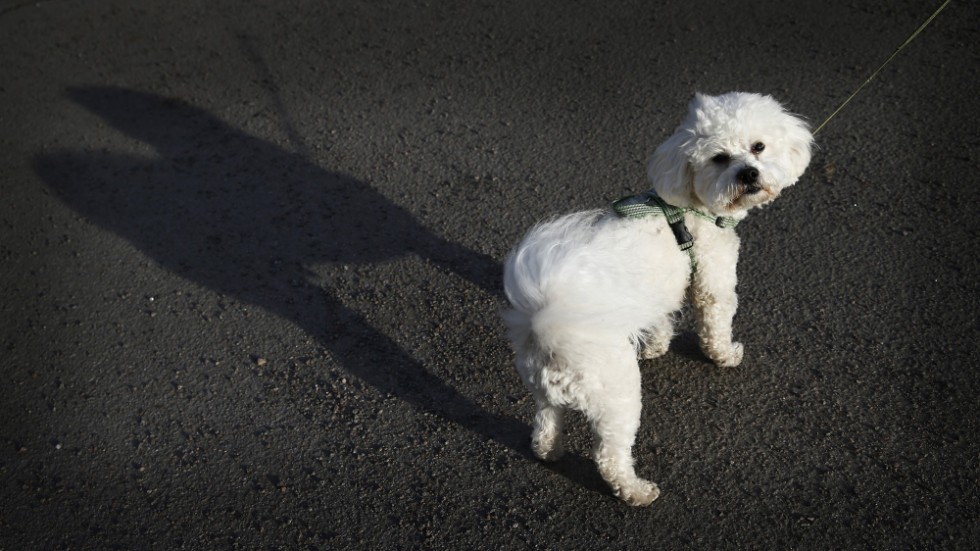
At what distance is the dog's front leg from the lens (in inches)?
130

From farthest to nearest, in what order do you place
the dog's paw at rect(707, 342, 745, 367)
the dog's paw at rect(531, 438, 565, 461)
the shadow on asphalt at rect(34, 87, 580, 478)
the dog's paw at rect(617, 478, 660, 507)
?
the shadow on asphalt at rect(34, 87, 580, 478), the dog's paw at rect(707, 342, 745, 367), the dog's paw at rect(531, 438, 565, 461), the dog's paw at rect(617, 478, 660, 507)

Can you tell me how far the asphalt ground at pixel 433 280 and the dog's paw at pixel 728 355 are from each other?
0.08m

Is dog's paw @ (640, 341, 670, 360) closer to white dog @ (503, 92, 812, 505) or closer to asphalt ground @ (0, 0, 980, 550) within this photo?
asphalt ground @ (0, 0, 980, 550)

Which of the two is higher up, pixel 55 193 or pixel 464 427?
pixel 464 427

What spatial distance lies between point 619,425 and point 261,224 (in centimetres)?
286

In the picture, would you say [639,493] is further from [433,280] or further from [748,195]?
[433,280]

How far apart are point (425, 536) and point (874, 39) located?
16.3 feet

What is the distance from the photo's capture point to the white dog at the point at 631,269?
2570mm

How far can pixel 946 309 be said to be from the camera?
12.2 feet

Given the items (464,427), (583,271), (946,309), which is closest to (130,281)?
(464,427)

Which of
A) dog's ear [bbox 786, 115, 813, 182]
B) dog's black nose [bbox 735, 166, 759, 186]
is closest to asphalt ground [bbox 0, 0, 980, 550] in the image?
dog's ear [bbox 786, 115, 813, 182]

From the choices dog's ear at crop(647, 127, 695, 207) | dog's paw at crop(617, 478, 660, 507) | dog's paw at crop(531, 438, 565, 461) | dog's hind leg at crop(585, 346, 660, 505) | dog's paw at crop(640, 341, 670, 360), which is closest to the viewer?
dog's hind leg at crop(585, 346, 660, 505)

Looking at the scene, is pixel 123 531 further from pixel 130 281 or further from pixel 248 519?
pixel 130 281

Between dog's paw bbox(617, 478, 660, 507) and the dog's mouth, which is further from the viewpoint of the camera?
dog's paw bbox(617, 478, 660, 507)
